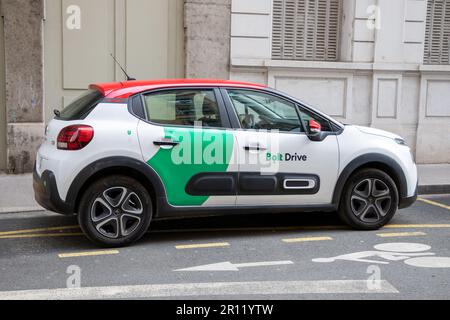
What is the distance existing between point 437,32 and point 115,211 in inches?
342

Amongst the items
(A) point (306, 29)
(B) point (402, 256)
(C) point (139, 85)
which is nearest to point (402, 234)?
(B) point (402, 256)

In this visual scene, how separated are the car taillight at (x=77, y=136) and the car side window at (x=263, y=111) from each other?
1.55 m

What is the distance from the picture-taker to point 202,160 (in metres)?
6.23

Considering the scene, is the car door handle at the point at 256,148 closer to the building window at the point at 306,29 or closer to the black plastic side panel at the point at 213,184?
the black plastic side panel at the point at 213,184

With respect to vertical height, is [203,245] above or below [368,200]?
below

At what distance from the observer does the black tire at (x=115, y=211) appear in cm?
598

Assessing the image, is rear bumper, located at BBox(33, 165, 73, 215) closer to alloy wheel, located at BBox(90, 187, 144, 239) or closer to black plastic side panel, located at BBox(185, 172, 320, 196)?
alloy wheel, located at BBox(90, 187, 144, 239)

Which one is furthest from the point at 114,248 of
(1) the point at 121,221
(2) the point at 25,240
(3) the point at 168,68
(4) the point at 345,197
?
(3) the point at 168,68

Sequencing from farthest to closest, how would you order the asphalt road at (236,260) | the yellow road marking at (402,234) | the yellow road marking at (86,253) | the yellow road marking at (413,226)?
the yellow road marking at (413,226) < the yellow road marking at (402,234) < the yellow road marking at (86,253) < the asphalt road at (236,260)

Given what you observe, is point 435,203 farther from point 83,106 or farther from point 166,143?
point 83,106


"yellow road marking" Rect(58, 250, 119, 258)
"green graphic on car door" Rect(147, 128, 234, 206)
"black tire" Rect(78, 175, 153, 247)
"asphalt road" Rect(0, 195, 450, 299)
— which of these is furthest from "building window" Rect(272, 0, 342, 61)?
"yellow road marking" Rect(58, 250, 119, 258)

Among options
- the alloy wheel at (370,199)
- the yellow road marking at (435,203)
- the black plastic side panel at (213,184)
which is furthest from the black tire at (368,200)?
the yellow road marking at (435,203)

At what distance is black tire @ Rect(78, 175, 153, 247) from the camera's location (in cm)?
598
